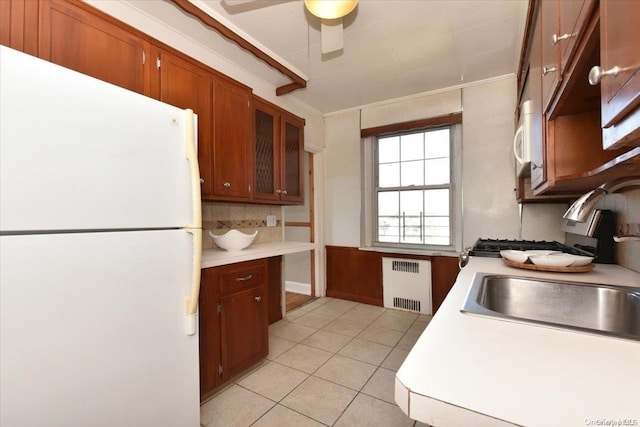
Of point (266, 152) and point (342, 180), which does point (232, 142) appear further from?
point (342, 180)

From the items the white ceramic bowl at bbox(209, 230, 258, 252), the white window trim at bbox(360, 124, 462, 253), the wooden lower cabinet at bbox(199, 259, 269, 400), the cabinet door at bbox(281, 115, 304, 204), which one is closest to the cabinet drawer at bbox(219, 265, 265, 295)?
the wooden lower cabinet at bbox(199, 259, 269, 400)

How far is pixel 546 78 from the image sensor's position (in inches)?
43.4

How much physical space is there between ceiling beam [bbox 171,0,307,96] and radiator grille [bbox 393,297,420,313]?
8.98 feet

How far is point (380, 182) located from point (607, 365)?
10.7 feet

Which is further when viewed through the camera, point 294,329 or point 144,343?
point 294,329

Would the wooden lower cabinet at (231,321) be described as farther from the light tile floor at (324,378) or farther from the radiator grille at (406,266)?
the radiator grille at (406,266)

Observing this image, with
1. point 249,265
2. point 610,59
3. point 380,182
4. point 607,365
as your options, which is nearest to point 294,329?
point 249,265

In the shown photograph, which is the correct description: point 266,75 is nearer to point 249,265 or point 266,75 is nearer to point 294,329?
point 249,265

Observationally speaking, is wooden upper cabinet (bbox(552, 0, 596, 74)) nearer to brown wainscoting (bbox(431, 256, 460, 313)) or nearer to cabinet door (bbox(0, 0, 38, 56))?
cabinet door (bbox(0, 0, 38, 56))

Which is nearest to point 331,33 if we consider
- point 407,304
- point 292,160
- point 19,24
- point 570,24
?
point 292,160

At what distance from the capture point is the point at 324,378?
6.52 ft

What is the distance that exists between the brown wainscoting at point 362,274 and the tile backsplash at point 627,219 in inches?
63.8

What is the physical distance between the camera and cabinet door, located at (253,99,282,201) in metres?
2.49

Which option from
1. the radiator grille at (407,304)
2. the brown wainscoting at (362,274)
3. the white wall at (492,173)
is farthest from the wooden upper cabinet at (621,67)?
the radiator grille at (407,304)
